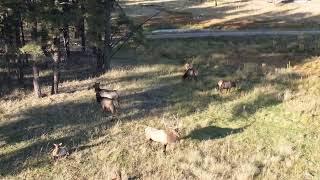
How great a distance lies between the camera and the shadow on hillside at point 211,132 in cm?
2020

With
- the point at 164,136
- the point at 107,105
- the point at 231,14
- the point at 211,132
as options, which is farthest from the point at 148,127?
the point at 231,14

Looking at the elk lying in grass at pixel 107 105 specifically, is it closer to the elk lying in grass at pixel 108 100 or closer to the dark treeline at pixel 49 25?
the elk lying in grass at pixel 108 100

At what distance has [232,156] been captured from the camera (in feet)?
60.0

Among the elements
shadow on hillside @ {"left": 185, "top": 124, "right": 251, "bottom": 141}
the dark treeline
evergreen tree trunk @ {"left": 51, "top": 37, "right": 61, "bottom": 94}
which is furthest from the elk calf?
evergreen tree trunk @ {"left": 51, "top": 37, "right": 61, "bottom": 94}

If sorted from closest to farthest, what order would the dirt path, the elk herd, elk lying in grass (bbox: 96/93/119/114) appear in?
the elk herd → elk lying in grass (bbox: 96/93/119/114) → the dirt path

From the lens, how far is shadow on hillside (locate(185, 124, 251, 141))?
2020 centimetres

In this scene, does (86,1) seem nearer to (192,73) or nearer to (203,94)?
(192,73)

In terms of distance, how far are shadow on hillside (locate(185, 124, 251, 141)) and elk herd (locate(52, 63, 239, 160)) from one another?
0.78 meters

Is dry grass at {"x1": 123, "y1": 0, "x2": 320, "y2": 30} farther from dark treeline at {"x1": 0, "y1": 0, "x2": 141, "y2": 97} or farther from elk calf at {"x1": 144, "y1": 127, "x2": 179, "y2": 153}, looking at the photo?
elk calf at {"x1": 144, "y1": 127, "x2": 179, "y2": 153}

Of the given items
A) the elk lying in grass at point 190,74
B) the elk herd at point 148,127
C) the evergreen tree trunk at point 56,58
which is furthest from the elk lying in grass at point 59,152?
the elk lying in grass at point 190,74

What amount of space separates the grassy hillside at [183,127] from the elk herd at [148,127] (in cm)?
35

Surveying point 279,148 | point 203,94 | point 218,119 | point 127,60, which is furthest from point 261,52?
point 279,148

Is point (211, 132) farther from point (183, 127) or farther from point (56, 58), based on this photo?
point (56, 58)

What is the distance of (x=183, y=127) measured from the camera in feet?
69.3
